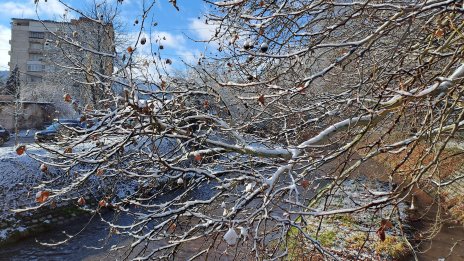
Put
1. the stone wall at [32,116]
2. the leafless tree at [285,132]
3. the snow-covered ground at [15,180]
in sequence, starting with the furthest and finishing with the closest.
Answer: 1. the stone wall at [32,116]
2. the snow-covered ground at [15,180]
3. the leafless tree at [285,132]

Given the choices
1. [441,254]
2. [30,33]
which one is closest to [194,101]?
[441,254]

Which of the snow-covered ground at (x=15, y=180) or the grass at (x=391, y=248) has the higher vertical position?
the snow-covered ground at (x=15, y=180)

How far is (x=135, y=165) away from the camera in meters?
3.79

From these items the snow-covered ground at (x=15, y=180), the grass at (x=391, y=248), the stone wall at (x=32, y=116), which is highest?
the stone wall at (x=32, y=116)

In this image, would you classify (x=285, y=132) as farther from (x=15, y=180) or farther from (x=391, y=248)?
(x=15, y=180)

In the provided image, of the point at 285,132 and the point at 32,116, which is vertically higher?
the point at 32,116

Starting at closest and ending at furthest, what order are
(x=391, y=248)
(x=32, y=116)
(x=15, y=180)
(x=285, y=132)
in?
(x=285, y=132)
(x=391, y=248)
(x=15, y=180)
(x=32, y=116)

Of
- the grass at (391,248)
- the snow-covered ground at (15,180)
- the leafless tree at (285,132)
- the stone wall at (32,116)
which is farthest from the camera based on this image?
the stone wall at (32,116)

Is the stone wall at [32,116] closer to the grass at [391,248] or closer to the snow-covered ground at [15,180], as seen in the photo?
the snow-covered ground at [15,180]

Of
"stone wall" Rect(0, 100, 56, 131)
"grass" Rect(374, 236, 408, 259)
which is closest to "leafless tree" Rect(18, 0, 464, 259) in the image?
"grass" Rect(374, 236, 408, 259)

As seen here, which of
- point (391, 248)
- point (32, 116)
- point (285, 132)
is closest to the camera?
point (285, 132)

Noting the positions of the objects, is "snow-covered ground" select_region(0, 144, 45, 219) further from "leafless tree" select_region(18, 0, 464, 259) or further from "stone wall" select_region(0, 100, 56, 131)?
"stone wall" select_region(0, 100, 56, 131)

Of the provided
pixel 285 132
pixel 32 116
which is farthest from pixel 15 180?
pixel 32 116

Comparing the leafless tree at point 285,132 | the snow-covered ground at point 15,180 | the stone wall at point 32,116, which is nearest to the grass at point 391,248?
the leafless tree at point 285,132
